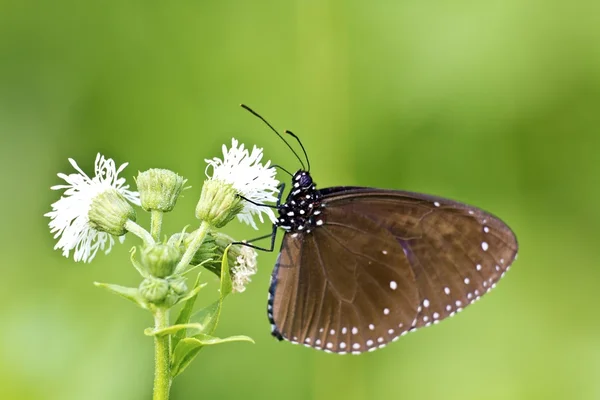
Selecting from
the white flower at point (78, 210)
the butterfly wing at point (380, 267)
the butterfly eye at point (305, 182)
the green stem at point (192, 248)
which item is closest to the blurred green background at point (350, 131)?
the white flower at point (78, 210)

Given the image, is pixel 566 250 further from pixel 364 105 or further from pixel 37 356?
pixel 37 356

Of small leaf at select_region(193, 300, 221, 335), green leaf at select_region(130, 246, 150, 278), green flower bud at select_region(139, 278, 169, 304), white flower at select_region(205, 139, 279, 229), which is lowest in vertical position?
small leaf at select_region(193, 300, 221, 335)

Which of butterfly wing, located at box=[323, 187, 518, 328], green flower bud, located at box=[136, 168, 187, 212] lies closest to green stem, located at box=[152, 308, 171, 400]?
green flower bud, located at box=[136, 168, 187, 212]

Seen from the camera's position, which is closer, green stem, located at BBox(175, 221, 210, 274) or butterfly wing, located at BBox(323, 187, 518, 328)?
green stem, located at BBox(175, 221, 210, 274)

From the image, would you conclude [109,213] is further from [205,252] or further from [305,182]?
[305,182]

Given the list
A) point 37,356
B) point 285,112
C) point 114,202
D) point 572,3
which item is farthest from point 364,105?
point 37,356

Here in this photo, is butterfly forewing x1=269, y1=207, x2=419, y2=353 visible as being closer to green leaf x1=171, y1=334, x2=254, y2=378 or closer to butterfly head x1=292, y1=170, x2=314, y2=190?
butterfly head x1=292, y1=170, x2=314, y2=190

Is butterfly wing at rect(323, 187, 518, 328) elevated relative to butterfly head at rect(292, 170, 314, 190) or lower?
lower
